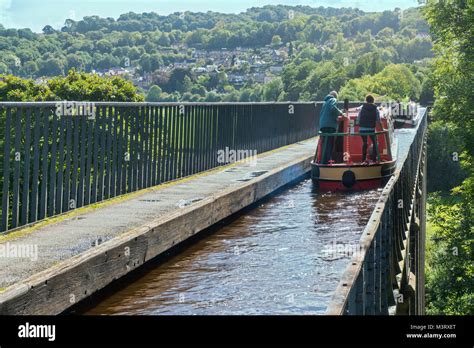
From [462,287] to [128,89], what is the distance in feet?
68.2

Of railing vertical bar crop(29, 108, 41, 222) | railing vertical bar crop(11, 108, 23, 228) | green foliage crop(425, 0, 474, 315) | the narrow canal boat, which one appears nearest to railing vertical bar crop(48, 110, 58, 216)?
railing vertical bar crop(29, 108, 41, 222)

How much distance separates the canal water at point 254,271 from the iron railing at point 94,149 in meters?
1.71

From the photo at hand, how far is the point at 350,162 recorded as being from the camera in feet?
67.9

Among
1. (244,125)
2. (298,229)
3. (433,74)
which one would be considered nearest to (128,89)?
(433,74)

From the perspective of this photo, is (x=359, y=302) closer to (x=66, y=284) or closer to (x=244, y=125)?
(x=66, y=284)

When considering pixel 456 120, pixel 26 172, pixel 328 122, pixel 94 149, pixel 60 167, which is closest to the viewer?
pixel 26 172

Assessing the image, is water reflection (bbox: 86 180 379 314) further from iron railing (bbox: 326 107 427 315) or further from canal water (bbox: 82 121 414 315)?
iron railing (bbox: 326 107 427 315)

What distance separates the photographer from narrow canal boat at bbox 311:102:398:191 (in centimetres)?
1959

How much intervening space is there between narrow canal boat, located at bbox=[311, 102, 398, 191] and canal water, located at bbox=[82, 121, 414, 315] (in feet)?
12.0

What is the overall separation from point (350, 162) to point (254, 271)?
10405mm

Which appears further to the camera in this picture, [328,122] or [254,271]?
[328,122]
